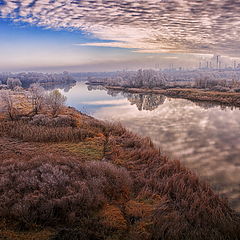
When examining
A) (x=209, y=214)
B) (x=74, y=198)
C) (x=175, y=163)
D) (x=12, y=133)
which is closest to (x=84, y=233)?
(x=74, y=198)

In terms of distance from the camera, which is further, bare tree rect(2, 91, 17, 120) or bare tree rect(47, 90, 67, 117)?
bare tree rect(47, 90, 67, 117)

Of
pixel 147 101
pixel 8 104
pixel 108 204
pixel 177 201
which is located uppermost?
pixel 8 104

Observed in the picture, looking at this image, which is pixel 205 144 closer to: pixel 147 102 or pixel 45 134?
pixel 45 134

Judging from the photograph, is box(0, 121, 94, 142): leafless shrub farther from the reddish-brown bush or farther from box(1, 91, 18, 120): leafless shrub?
box(1, 91, 18, 120): leafless shrub

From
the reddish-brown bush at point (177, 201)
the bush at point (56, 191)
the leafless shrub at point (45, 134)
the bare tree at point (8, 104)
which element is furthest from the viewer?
the bare tree at point (8, 104)

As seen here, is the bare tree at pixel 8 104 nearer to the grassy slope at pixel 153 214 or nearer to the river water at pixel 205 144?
the river water at pixel 205 144

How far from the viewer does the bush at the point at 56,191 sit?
6066 millimetres

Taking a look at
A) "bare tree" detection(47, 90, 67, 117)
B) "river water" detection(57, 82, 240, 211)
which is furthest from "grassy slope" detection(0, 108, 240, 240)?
"bare tree" detection(47, 90, 67, 117)

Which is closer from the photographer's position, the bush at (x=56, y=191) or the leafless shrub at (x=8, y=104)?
the bush at (x=56, y=191)

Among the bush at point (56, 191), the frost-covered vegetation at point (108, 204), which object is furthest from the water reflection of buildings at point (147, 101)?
the bush at point (56, 191)

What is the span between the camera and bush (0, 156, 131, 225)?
19.9ft

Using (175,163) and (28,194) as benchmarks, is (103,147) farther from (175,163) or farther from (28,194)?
(28,194)

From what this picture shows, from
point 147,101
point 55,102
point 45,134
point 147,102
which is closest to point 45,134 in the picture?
point 45,134

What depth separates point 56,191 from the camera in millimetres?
6906
